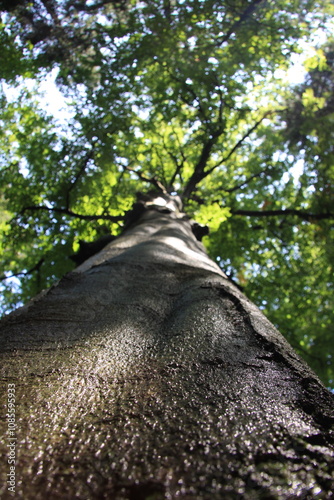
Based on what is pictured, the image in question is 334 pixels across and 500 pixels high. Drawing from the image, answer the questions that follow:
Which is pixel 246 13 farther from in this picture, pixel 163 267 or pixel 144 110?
pixel 163 267

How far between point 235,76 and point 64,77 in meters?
3.51

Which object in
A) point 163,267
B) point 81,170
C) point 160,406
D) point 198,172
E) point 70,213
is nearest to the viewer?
point 160,406

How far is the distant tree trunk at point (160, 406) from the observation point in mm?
534

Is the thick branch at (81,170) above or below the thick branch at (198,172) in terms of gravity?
below

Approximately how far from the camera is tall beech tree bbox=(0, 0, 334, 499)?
594 millimetres

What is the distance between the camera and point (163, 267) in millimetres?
1946

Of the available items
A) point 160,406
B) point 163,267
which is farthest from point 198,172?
point 160,406

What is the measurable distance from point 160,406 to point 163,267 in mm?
1247

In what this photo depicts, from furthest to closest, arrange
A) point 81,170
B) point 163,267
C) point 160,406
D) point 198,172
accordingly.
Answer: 1. point 198,172
2. point 81,170
3. point 163,267
4. point 160,406

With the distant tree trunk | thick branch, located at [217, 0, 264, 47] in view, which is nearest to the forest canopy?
thick branch, located at [217, 0, 264, 47]

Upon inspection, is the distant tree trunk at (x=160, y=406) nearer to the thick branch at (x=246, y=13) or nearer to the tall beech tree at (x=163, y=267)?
the tall beech tree at (x=163, y=267)

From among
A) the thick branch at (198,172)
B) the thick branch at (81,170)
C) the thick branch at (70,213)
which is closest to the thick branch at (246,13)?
the thick branch at (198,172)

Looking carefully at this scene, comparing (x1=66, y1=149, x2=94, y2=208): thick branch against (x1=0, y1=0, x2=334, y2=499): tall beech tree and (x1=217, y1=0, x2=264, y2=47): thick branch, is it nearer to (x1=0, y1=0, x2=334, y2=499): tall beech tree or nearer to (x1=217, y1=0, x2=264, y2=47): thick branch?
(x1=0, y1=0, x2=334, y2=499): tall beech tree

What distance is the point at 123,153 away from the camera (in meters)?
7.27
